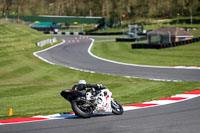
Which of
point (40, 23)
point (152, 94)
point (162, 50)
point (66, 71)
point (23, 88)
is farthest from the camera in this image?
point (40, 23)

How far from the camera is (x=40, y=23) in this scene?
401ft

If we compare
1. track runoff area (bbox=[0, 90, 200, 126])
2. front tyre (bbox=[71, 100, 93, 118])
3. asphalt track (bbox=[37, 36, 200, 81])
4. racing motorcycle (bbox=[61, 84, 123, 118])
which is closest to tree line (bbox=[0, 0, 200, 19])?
asphalt track (bbox=[37, 36, 200, 81])

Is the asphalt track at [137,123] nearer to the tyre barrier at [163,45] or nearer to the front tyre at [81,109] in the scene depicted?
the front tyre at [81,109]

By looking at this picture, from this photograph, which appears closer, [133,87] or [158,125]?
[158,125]

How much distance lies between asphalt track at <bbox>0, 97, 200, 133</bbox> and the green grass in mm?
2144

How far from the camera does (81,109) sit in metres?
12.6

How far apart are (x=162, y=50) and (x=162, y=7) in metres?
69.3

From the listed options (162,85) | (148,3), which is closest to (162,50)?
(162,85)

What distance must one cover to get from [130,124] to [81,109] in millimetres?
1954

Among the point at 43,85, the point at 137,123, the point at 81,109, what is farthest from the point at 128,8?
the point at 137,123

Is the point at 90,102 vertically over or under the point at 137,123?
over

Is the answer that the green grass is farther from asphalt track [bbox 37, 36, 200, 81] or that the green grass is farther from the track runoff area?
asphalt track [bbox 37, 36, 200, 81]

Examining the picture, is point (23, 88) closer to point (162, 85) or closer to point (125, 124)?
point (162, 85)

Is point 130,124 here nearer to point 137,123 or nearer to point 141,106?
point 137,123
